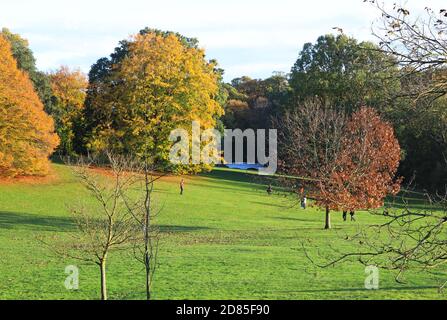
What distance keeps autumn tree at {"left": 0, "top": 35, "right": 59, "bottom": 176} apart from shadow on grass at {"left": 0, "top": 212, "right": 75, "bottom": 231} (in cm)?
753

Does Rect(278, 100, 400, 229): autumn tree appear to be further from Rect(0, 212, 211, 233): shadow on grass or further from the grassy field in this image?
Rect(0, 212, 211, 233): shadow on grass

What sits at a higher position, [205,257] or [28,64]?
[28,64]

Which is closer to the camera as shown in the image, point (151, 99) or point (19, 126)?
point (19, 126)

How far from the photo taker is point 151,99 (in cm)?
4506

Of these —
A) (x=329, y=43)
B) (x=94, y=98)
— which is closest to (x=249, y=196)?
(x=94, y=98)

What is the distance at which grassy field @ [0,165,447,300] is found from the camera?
1498 cm

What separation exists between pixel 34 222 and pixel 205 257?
13704 millimetres

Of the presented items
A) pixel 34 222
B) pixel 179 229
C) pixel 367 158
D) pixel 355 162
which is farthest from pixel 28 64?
pixel 367 158

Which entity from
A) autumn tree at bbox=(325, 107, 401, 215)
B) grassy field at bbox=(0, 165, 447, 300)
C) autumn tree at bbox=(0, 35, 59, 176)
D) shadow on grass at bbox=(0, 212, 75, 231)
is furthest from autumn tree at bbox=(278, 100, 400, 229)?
autumn tree at bbox=(0, 35, 59, 176)

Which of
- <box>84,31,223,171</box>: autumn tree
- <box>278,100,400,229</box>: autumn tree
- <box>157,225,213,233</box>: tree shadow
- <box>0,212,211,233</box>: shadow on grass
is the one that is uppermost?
<box>84,31,223,171</box>: autumn tree

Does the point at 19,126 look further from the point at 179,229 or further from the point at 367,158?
the point at 367,158

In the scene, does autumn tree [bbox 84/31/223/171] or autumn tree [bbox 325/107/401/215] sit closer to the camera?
autumn tree [bbox 325/107/401/215]

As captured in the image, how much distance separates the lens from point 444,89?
17.1ft

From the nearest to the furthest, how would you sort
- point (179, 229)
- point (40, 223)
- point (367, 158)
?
1. point (40, 223)
2. point (179, 229)
3. point (367, 158)
